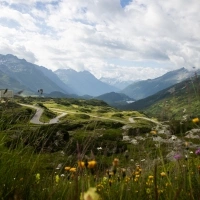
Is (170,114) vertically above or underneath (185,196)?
A: above

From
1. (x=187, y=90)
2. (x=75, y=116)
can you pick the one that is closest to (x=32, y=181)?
(x=187, y=90)

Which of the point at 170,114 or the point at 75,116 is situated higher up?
the point at 170,114

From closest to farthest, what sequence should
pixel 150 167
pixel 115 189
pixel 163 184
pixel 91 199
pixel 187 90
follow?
pixel 91 199
pixel 187 90
pixel 115 189
pixel 163 184
pixel 150 167

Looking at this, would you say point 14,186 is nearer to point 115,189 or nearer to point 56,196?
point 56,196

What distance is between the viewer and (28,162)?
13.8ft

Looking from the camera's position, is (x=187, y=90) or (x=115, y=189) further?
(x=115, y=189)

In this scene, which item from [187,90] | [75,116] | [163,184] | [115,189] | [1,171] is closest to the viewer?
[1,171]

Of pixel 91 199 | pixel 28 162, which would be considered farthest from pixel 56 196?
pixel 91 199

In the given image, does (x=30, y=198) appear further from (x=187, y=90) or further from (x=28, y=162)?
(x=187, y=90)

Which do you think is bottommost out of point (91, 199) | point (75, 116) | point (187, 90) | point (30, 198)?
point (75, 116)

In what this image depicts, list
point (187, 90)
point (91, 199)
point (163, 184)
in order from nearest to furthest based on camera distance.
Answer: point (91, 199) → point (187, 90) → point (163, 184)

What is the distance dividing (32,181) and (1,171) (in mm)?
761

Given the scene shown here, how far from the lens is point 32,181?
4.21 metres

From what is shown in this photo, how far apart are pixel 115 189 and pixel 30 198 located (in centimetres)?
123
